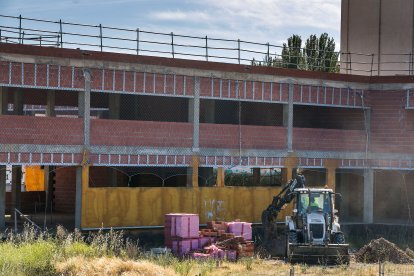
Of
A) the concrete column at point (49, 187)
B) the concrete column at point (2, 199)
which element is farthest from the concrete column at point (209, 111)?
the concrete column at point (2, 199)

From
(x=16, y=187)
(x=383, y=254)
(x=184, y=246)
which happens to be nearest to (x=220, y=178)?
(x=184, y=246)

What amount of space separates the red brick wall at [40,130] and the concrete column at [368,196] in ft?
48.1

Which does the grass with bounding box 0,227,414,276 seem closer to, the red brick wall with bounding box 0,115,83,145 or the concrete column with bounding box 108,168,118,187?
the red brick wall with bounding box 0,115,83,145

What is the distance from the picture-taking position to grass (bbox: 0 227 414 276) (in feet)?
76.4

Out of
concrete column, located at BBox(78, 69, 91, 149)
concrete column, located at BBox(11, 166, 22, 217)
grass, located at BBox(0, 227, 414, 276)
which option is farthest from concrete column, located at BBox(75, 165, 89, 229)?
concrete column, located at BBox(11, 166, 22, 217)

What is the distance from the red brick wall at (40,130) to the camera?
32.0 meters

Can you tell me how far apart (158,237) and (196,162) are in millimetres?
3625

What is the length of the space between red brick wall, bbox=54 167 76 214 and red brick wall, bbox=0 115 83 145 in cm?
1126

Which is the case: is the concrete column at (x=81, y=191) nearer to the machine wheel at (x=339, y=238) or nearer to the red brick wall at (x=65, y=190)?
the machine wheel at (x=339, y=238)

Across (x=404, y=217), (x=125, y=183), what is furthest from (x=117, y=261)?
(x=404, y=217)

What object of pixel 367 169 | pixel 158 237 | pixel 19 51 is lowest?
pixel 158 237

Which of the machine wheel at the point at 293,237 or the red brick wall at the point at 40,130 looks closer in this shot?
the machine wheel at the point at 293,237

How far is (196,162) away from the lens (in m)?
36.6

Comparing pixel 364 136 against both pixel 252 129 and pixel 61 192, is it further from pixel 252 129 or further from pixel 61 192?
pixel 61 192
